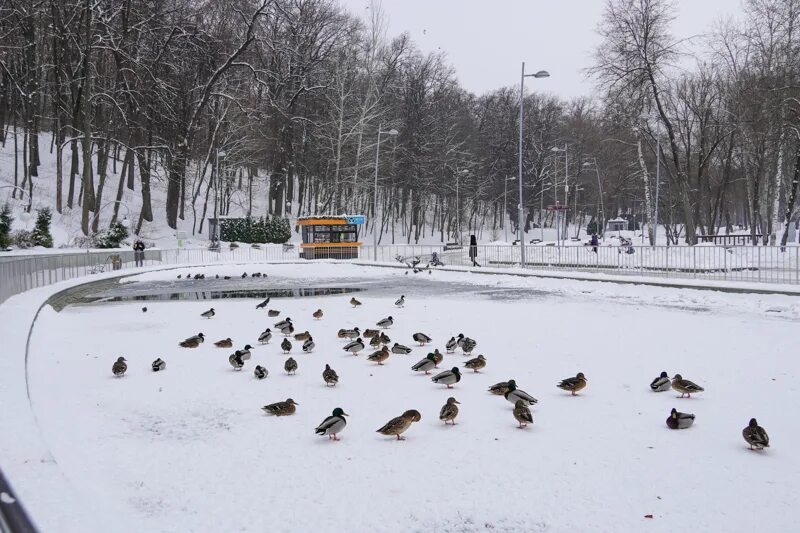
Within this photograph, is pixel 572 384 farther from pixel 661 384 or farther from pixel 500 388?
pixel 661 384

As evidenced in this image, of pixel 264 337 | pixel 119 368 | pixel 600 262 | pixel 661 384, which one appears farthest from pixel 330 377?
pixel 600 262

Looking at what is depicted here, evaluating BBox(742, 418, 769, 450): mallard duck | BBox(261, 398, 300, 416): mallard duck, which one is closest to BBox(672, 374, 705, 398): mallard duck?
BBox(742, 418, 769, 450): mallard duck

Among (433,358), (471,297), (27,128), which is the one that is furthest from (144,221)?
(433,358)

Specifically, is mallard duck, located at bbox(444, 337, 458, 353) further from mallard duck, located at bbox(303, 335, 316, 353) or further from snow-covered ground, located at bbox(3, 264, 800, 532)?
mallard duck, located at bbox(303, 335, 316, 353)

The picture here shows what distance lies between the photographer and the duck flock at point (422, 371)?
679 cm

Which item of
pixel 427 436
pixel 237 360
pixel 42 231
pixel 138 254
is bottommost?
pixel 427 436

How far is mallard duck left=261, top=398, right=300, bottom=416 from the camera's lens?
303 inches

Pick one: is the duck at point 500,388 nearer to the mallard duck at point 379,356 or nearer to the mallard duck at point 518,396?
the mallard duck at point 518,396

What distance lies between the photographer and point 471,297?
2195cm

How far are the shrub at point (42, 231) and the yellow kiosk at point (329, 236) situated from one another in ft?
60.2

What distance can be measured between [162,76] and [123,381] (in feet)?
138

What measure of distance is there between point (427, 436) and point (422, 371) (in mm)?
3232

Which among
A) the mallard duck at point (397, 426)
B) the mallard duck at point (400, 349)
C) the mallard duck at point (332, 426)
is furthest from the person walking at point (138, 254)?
the mallard duck at point (397, 426)

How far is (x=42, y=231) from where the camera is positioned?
34.8 metres
